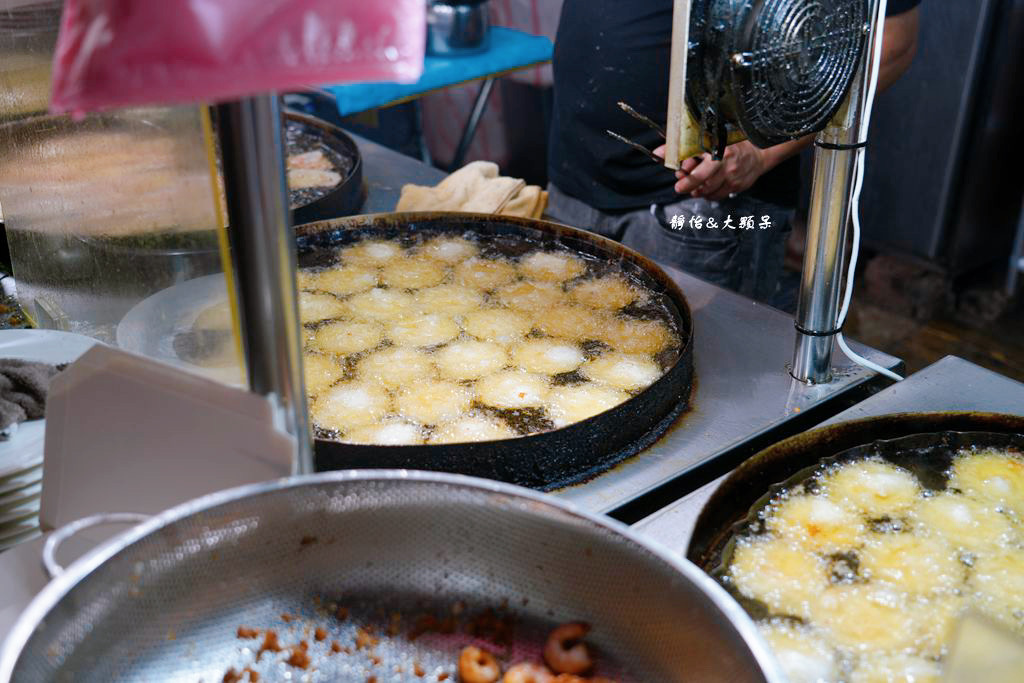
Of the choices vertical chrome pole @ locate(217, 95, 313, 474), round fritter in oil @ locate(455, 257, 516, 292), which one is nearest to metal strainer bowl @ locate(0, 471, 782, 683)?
vertical chrome pole @ locate(217, 95, 313, 474)

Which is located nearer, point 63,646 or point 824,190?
point 63,646

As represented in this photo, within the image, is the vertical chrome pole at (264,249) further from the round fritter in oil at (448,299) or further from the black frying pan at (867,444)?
the round fritter in oil at (448,299)

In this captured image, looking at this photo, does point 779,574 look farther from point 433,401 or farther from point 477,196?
point 477,196

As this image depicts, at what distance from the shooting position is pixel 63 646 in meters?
0.94

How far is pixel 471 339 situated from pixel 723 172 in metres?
0.96

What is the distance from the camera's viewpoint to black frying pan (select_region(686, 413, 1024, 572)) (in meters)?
1.69

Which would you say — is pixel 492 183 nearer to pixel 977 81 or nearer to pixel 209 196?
pixel 209 196

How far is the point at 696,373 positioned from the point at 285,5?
5.22ft

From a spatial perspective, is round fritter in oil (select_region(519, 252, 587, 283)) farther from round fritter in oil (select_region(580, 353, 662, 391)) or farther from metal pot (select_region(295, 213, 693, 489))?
round fritter in oil (select_region(580, 353, 662, 391))

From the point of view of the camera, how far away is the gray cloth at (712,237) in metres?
3.12

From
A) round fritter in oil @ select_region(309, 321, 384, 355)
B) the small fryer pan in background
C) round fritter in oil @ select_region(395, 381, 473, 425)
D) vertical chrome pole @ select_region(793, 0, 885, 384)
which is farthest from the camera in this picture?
the small fryer pan in background

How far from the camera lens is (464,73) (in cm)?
518

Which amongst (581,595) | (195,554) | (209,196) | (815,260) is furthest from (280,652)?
(815,260)

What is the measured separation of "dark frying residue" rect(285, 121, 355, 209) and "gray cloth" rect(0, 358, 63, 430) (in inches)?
53.5
